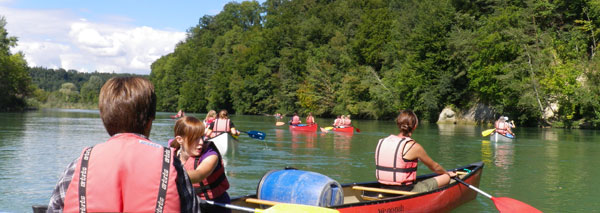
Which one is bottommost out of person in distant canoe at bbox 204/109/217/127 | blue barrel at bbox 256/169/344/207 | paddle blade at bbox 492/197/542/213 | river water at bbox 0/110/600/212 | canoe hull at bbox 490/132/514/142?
river water at bbox 0/110/600/212

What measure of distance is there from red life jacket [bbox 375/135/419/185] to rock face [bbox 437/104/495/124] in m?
35.6

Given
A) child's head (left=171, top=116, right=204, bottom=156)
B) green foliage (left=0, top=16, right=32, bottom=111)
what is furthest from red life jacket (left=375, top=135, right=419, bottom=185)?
green foliage (left=0, top=16, right=32, bottom=111)

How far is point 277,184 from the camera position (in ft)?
19.7

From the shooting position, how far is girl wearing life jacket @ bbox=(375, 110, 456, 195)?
264 inches

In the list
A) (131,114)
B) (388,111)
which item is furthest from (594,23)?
(131,114)

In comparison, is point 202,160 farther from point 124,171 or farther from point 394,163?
point 394,163

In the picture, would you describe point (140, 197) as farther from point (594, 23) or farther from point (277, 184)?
point (594, 23)

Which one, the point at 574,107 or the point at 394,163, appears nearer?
the point at 394,163

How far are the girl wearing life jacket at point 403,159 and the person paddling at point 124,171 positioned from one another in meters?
4.82

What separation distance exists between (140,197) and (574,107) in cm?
3661

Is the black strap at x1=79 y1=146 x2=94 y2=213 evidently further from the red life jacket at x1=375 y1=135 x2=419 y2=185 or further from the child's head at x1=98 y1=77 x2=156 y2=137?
the red life jacket at x1=375 y1=135 x2=419 y2=185

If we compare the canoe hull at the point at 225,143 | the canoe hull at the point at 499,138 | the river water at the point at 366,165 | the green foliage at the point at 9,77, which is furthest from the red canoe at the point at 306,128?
the green foliage at the point at 9,77

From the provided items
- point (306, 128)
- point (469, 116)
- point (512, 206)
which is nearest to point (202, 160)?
point (512, 206)

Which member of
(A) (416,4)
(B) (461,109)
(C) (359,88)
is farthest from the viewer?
A: (A) (416,4)
